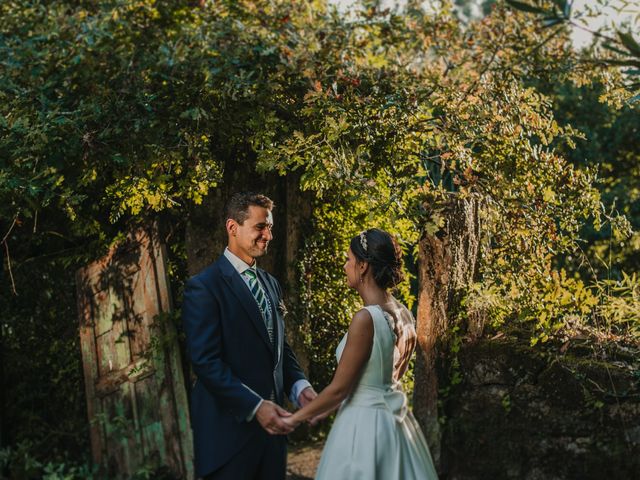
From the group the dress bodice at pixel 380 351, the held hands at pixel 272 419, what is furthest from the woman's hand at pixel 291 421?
the dress bodice at pixel 380 351

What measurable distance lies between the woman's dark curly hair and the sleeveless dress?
0.16 meters

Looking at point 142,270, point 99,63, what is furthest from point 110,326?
point 99,63

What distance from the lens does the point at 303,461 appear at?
275 inches

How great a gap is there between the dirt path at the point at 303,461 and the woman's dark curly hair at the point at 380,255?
353 centimetres

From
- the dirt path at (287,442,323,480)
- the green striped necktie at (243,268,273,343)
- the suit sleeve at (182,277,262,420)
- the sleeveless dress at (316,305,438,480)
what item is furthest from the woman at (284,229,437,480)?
the dirt path at (287,442,323,480)

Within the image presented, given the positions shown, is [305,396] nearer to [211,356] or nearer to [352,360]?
[211,356]

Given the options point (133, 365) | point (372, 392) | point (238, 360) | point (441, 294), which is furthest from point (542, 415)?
point (133, 365)

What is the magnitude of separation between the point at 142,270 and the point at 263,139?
172 cm

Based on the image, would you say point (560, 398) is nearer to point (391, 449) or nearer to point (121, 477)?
point (391, 449)

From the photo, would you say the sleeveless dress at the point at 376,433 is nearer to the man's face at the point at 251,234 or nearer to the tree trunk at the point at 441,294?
the man's face at the point at 251,234

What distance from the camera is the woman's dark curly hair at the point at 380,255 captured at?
361 centimetres

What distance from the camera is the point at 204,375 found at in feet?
12.3

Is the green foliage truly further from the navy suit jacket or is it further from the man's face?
the navy suit jacket

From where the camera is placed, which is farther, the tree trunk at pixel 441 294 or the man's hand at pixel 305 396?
the tree trunk at pixel 441 294
